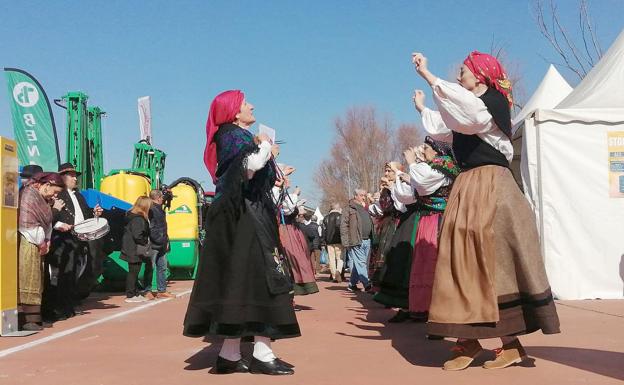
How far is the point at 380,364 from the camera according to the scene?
4.71 meters

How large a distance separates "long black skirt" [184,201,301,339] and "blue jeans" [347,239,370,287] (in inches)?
338

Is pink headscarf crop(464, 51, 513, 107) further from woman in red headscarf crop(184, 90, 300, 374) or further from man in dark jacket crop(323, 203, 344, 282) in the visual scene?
man in dark jacket crop(323, 203, 344, 282)

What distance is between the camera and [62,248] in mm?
8680

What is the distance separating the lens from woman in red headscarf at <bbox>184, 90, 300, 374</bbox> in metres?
4.39

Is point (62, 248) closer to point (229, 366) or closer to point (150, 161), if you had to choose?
point (229, 366)

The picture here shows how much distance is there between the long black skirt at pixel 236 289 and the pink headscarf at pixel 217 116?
0.38 meters

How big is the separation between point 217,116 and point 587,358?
3.03 m

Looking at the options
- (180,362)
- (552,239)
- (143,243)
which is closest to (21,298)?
(180,362)

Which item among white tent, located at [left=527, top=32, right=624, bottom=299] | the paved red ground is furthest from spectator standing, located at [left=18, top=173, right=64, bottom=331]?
white tent, located at [left=527, top=32, right=624, bottom=299]

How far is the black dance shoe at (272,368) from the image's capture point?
4398mm

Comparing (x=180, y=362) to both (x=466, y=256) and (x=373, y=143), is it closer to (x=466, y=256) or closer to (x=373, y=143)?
(x=466, y=256)

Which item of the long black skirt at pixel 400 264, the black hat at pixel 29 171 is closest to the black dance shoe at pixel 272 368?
the long black skirt at pixel 400 264

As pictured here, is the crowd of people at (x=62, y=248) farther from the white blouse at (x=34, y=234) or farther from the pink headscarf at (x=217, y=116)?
the pink headscarf at (x=217, y=116)

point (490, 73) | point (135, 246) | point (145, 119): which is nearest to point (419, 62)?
point (490, 73)
